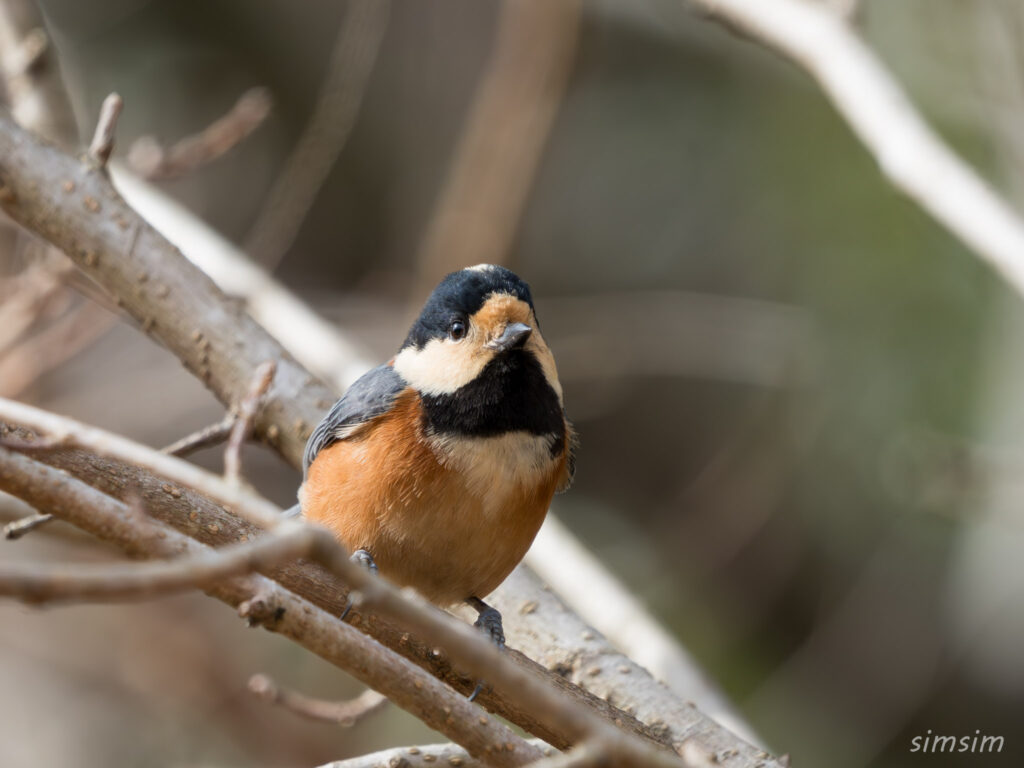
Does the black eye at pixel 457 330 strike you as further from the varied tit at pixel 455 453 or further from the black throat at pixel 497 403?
the black throat at pixel 497 403

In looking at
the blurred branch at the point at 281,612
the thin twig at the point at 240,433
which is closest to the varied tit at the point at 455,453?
the thin twig at the point at 240,433

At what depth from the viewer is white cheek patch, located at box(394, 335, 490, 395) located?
294 centimetres

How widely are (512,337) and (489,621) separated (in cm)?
91

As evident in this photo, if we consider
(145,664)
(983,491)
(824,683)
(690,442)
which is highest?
(690,442)

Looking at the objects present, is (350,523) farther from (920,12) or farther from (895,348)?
(920,12)

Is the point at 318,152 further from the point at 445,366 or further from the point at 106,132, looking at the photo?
the point at 445,366

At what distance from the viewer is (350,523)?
2885 millimetres

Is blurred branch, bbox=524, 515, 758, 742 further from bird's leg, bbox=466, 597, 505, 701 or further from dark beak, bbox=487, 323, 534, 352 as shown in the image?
dark beak, bbox=487, 323, 534, 352

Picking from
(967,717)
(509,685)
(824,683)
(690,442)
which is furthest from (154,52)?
(509,685)

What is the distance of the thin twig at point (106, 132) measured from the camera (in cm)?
320

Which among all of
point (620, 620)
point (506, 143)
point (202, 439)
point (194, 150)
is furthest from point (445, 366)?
point (506, 143)

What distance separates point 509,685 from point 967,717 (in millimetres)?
4855

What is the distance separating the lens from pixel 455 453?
9.39ft

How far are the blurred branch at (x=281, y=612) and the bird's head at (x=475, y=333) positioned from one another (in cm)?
116
